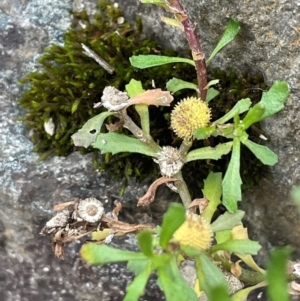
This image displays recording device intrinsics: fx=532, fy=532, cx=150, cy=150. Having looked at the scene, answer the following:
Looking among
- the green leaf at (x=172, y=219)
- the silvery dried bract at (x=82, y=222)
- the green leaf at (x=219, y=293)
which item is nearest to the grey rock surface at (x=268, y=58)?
the silvery dried bract at (x=82, y=222)

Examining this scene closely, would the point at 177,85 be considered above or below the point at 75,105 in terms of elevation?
above

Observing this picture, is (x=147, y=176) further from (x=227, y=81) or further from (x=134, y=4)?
(x=134, y=4)

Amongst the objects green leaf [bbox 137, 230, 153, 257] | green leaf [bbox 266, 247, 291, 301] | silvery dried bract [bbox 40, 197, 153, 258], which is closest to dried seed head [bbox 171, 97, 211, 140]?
silvery dried bract [bbox 40, 197, 153, 258]

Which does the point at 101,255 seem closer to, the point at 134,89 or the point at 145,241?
the point at 145,241

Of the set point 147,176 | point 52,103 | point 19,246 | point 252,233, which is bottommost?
point 19,246

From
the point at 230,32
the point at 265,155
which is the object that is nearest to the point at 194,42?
the point at 230,32

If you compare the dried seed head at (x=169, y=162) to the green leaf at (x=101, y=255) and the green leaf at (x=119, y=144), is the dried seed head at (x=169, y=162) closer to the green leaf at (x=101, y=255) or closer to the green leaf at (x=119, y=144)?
the green leaf at (x=119, y=144)

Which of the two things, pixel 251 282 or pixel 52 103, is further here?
pixel 52 103

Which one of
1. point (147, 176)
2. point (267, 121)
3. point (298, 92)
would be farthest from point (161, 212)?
point (298, 92)
